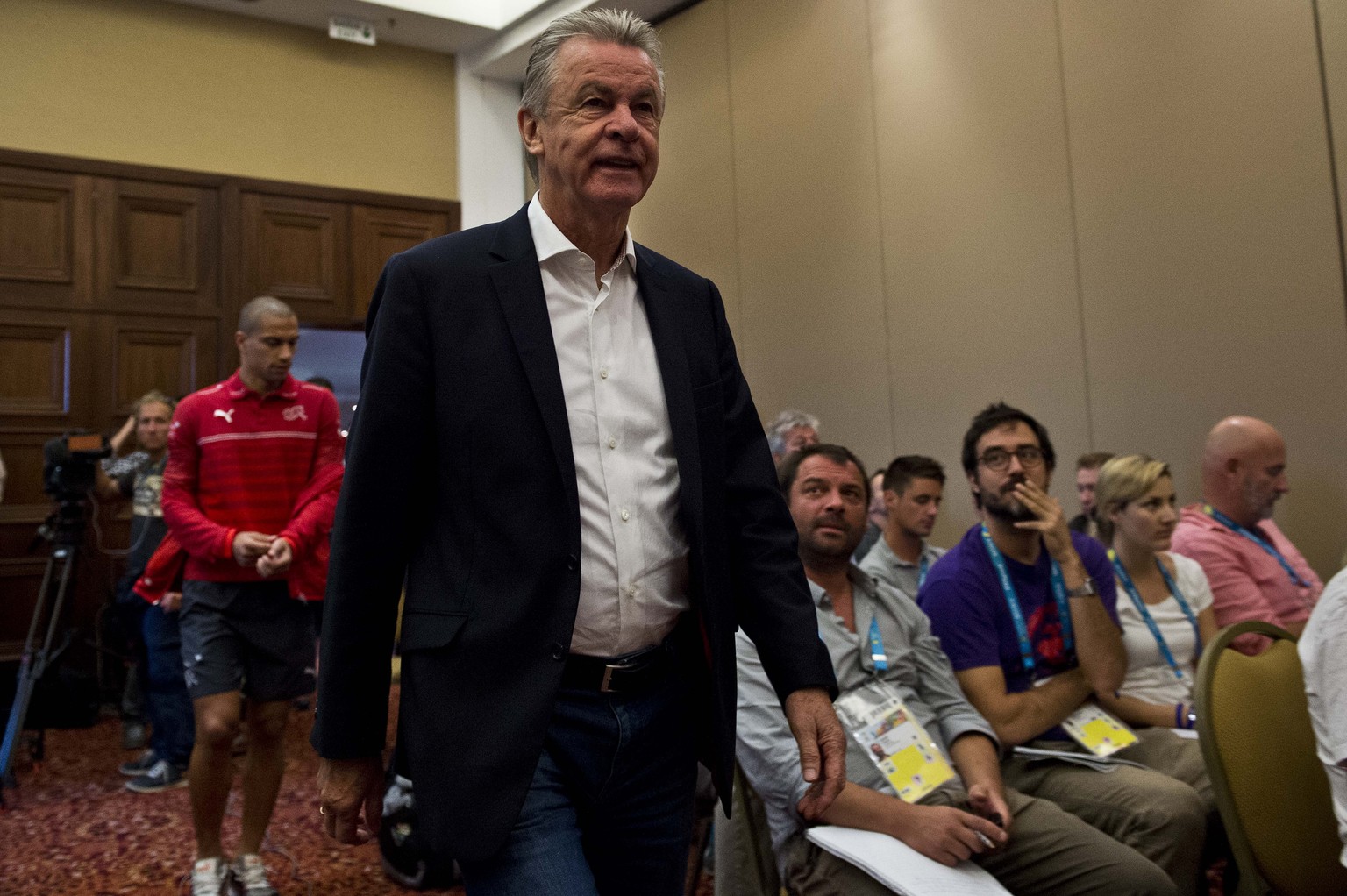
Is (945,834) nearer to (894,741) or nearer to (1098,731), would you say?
(894,741)

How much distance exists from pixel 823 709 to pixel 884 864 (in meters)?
0.75

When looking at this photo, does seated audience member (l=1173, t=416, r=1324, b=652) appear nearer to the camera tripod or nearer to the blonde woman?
the blonde woman

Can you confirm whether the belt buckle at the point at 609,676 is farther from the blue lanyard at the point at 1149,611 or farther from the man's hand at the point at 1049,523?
the blue lanyard at the point at 1149,611

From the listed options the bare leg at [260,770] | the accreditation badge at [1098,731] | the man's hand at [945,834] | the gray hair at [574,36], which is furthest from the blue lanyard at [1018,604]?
the bare leg at [260,770]

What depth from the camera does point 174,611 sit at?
424cm

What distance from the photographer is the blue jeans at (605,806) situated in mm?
1236

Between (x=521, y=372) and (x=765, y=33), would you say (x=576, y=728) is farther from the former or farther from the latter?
(x=765, y=33)

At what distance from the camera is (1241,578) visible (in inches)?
144

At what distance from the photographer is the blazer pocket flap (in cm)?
124

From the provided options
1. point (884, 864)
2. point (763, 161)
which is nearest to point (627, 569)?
point (884, 864)

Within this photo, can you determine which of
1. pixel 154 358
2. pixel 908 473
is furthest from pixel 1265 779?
pixel 154 358

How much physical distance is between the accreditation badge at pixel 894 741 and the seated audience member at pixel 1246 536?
1.87 metres

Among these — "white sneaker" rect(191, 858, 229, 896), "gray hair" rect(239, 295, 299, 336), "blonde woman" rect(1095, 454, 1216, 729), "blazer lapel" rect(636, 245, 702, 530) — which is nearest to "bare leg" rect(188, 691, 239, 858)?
"white sneaker" rect(191, 858, 229, 896)

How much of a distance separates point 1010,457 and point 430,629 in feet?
6.77
